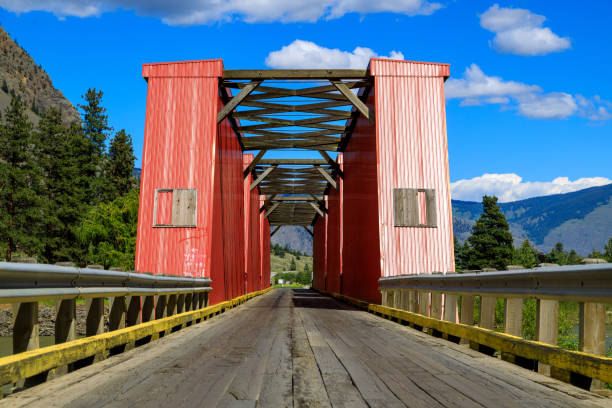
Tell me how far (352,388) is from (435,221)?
14.5 metres

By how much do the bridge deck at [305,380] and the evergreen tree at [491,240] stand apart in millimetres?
66616

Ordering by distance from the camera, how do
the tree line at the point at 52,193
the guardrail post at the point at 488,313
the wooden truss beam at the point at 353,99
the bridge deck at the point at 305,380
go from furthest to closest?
the tree line at the point at 52,193, the wooden truss beam at the point at 353,99, the guardrail post at the point at 488,313, the bridge deck at the point at 305,380

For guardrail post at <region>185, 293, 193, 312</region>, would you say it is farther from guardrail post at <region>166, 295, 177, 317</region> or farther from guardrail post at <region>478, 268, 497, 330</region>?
guardrail post at <region>478, 268, 497, 330</region>

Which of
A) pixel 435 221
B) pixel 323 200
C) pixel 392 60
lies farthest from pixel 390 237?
pixel 323 200

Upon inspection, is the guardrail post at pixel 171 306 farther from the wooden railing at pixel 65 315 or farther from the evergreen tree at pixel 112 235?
the evergreen tree at pixel 112 235

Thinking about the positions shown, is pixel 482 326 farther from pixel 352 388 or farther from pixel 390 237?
pixel 390 237

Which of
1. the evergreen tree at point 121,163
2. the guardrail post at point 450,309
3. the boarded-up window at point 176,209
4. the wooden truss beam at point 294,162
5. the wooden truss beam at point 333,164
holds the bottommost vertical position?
the guardrail post at point 450,309

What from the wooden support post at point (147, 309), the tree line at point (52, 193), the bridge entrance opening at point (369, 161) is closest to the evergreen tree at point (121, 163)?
the tree line at point (52, 193)

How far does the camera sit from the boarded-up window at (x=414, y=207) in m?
18.2

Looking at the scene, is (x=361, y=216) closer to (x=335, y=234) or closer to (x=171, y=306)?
(x=335, y=234)

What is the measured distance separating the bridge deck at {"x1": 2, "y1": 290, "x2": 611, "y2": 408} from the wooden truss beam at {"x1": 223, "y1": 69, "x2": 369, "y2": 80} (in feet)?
42.8

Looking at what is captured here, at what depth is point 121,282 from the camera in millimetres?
6902

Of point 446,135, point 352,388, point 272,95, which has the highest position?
point 272,95

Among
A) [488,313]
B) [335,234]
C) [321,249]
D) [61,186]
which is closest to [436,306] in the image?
[488,313]
